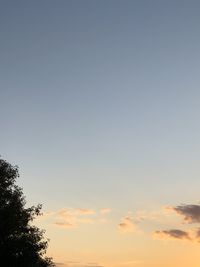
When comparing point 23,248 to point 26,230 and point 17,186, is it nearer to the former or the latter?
point 26,230

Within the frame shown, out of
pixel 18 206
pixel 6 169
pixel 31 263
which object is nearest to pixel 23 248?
pixel 31 263

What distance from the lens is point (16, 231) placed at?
68.4 m

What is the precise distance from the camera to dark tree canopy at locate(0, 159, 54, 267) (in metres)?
63.6

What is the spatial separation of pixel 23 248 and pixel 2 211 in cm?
532

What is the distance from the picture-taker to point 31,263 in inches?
2562

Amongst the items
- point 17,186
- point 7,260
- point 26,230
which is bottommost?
point 7,260

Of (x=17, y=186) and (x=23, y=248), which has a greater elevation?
(x=17, y=186)

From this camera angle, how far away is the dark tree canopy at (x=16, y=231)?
6356cm

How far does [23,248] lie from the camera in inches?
2549

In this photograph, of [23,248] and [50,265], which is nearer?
[23,248]

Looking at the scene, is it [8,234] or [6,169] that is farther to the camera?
[6,169]

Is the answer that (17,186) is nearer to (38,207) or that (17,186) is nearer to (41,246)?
(38,207)

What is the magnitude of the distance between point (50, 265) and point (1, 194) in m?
12.6

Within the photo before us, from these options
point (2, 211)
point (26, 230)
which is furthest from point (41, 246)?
point (2, 211)
